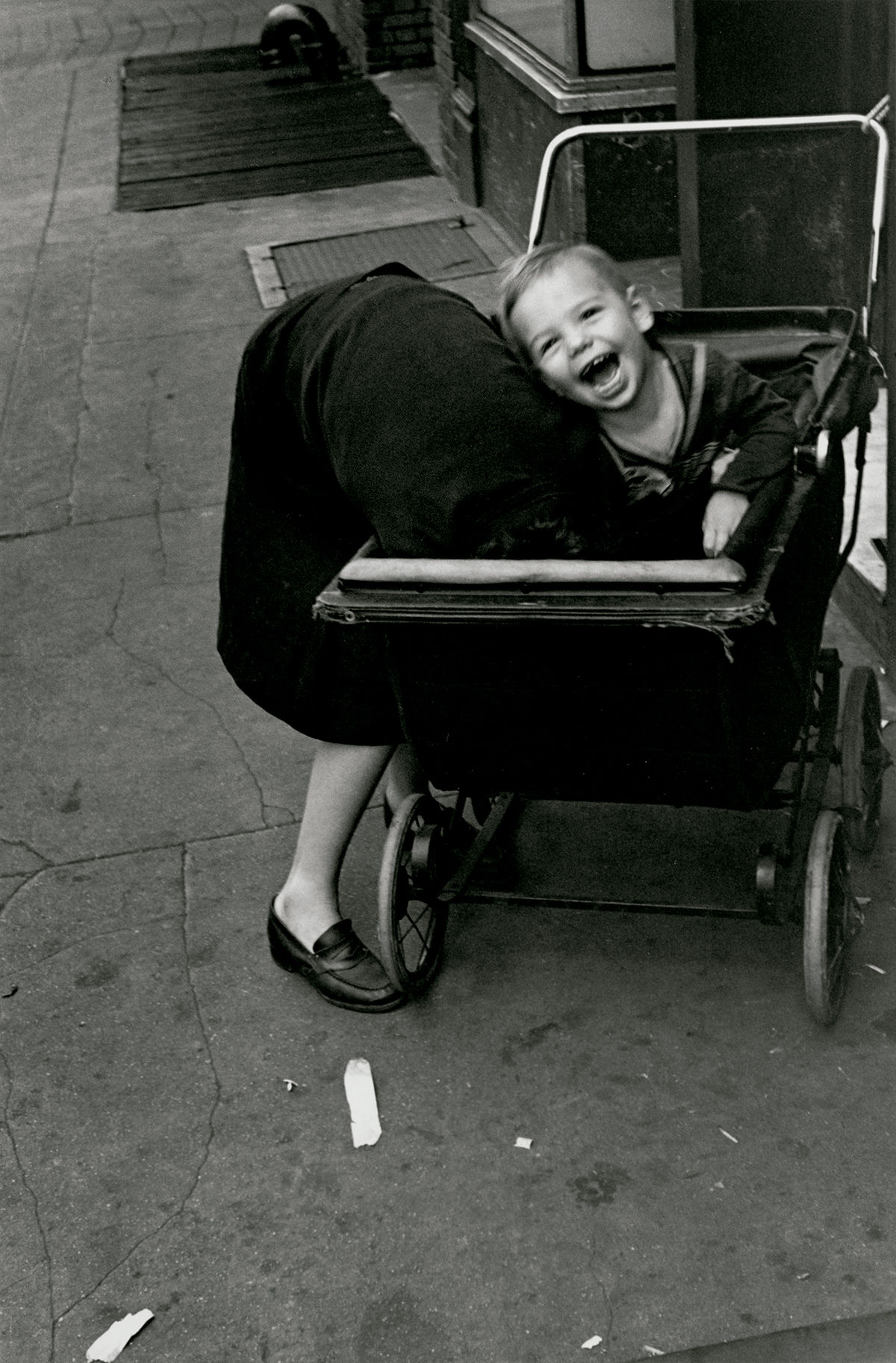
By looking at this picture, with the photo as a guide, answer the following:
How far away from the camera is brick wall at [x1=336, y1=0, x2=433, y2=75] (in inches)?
455

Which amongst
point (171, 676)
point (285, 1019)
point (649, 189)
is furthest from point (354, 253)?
point (285, 1019)

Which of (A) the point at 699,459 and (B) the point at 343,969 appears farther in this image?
(B) the point at 343,969

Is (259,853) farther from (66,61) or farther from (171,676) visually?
(66,61)

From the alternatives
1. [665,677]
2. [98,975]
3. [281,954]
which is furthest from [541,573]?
[98,975]

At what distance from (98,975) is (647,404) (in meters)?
1.60

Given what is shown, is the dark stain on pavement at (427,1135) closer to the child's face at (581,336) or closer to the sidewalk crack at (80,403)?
the child's face at (581,336)

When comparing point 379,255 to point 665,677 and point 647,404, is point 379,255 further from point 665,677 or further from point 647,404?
point 665,677

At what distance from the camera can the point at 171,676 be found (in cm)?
454

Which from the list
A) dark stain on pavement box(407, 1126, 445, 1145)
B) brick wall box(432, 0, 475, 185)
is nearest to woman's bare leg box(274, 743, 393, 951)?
dark stain on pavement box(407, 1126, 445, 1145)

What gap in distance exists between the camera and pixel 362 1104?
9.82 feet

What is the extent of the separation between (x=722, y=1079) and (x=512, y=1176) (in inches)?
16.7

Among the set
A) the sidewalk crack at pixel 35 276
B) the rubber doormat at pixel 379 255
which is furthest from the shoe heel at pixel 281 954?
the rubber doormat at pixel 379 255

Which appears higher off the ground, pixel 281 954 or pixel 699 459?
pixel 699 459

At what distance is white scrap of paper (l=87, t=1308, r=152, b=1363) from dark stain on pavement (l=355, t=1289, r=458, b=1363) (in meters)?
0.35
